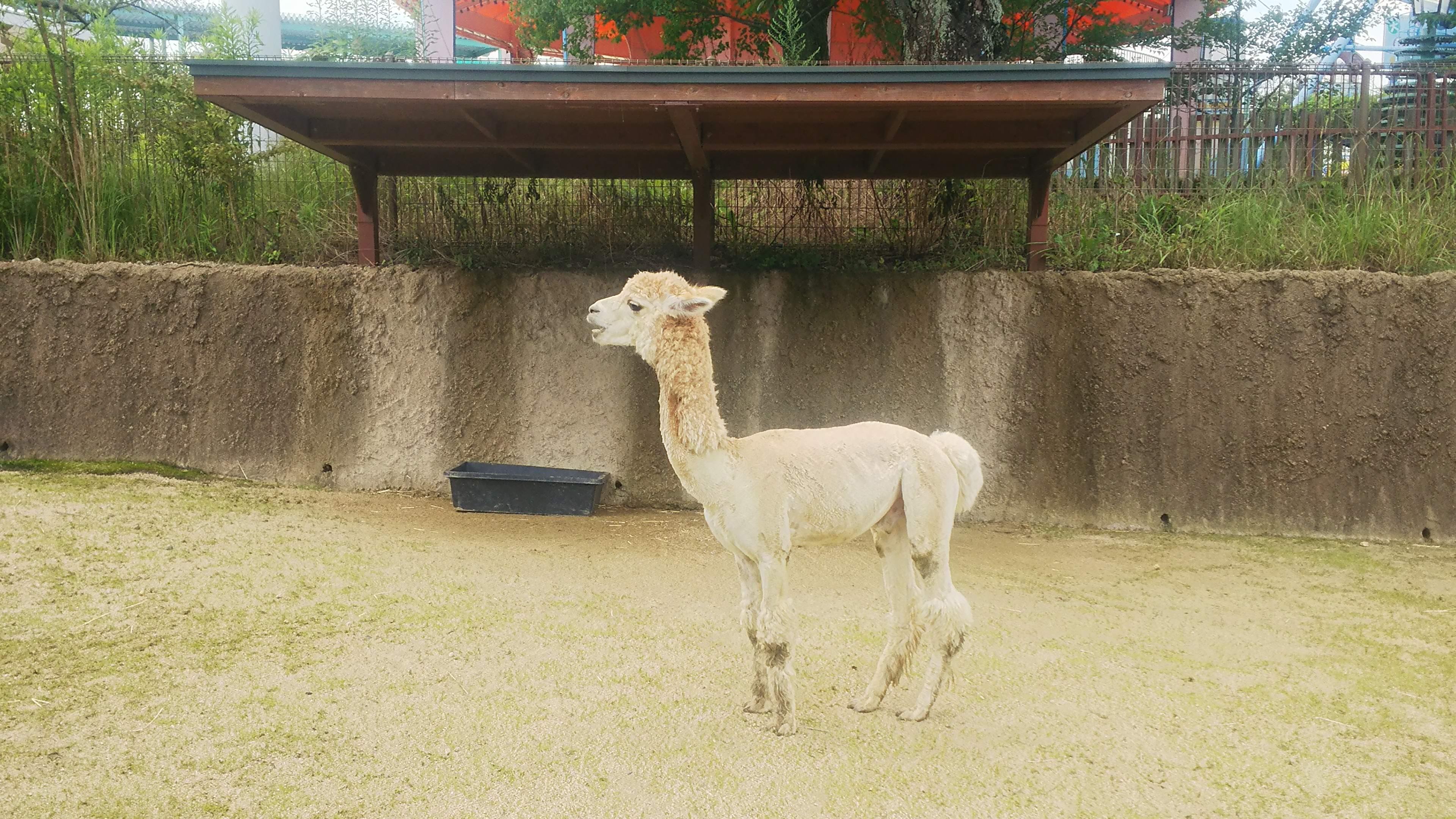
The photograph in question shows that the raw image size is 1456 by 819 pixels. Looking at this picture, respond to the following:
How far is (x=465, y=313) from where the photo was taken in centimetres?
723

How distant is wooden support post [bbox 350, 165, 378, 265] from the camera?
A: 7320 mm

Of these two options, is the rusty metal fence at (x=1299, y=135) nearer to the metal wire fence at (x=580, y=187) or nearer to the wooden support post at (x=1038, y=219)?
the metal wire fence at (x=580, y=187)

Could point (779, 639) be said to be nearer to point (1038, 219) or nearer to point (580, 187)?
Result: point (1038, 219)

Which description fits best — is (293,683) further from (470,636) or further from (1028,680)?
(1028,680)

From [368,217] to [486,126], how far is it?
1694 millimetres

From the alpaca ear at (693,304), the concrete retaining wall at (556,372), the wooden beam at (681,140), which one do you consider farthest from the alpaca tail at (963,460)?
the concrete retaining wall at (556,372)

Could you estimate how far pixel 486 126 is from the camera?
6.23 meters

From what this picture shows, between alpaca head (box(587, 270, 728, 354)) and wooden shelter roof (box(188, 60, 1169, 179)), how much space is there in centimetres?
235

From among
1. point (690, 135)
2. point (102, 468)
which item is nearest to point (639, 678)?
point (690, 135)

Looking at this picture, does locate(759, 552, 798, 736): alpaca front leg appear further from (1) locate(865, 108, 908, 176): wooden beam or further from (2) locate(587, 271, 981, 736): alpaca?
(1) locate(865, 108, 908, 176): wooden beam

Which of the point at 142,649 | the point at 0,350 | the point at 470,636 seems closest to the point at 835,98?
the point at 470,636

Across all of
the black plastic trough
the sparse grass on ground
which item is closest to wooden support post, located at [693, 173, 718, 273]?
the black plastic trough

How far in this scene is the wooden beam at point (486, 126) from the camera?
5.98m

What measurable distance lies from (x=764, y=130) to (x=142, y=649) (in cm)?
455
